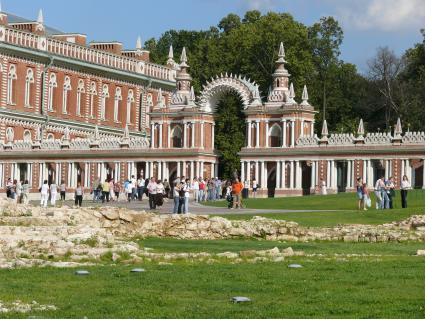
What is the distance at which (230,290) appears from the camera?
22.4m

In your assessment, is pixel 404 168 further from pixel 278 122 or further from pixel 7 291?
pixel 7 291

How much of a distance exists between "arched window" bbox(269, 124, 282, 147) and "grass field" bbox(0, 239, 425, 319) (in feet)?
172

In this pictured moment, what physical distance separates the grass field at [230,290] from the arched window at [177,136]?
5721cm

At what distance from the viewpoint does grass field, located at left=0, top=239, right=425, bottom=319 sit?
19.6 meters

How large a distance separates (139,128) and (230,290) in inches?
3892

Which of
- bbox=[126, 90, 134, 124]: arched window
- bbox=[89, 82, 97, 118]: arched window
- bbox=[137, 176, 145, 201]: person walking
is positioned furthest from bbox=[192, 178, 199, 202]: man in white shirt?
bbox=[126, 90, 134, 124]: arched window

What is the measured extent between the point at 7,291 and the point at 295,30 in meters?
92.7

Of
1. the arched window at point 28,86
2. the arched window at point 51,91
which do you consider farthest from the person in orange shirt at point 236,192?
the arched window at point 51,91

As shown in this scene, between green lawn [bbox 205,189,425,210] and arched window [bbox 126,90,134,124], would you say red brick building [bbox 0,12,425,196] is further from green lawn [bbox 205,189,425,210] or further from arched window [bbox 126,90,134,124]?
green lawn [bbox 205,189,425,210]

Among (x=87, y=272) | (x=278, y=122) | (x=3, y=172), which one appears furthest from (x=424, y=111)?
(x=87, y=272)

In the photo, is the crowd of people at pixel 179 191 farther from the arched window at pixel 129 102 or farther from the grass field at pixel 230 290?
the arched window at pixel 129 102

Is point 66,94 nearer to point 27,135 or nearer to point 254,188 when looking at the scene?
point 27,135

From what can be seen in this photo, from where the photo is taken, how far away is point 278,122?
81.2 meters

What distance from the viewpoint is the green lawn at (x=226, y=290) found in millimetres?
19578
